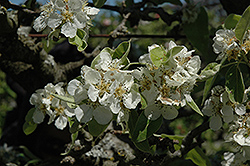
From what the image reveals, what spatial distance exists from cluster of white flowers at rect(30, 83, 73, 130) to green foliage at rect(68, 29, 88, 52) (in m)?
0.25

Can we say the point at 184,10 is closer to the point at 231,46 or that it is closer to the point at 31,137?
the point at 231,46

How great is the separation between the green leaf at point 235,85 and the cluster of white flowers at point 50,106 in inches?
19.8

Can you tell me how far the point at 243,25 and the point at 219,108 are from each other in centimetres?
26

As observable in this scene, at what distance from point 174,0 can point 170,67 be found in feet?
2.56

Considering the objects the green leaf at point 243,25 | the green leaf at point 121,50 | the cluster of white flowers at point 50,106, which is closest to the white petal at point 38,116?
the cluster of white flowers at point 50,106

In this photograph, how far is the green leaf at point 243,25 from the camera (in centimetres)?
77

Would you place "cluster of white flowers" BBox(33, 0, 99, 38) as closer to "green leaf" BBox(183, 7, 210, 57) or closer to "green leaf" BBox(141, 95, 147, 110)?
"green leaf" BBox(141, 95, 147, 110)

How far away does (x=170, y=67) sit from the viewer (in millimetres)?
671

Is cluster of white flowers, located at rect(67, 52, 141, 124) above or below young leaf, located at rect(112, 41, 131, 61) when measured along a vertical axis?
below

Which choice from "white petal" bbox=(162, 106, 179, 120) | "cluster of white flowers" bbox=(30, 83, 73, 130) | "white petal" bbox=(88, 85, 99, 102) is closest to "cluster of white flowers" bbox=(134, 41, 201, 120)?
"white petal" bbox=(162, 106, 179, 120)

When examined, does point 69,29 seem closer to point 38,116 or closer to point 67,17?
point 67,17

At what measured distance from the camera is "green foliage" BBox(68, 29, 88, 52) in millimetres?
731

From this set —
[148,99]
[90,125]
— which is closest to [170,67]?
[148,99]

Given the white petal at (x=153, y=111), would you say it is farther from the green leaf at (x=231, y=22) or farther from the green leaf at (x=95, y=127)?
the green leaf at (x=231, y=22)
